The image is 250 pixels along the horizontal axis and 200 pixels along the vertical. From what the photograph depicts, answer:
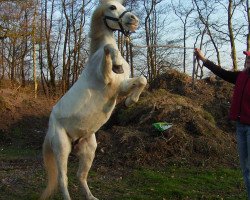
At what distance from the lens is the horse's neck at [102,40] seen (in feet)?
13.5

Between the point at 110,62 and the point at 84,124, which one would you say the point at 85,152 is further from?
the point at 110,62

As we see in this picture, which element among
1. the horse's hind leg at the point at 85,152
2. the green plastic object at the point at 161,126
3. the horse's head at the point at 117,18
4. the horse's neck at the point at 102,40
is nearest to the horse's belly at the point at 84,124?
the horse's hind leg at the point at 85,152

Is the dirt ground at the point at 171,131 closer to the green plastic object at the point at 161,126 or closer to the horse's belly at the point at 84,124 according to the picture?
the green plastic object at the point at 161,126

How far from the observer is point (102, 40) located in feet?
13.6

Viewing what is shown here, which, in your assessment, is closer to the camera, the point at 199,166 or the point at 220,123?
the point at 199,166

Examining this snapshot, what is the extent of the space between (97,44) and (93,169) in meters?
3.66

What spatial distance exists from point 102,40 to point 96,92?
1.88 ft

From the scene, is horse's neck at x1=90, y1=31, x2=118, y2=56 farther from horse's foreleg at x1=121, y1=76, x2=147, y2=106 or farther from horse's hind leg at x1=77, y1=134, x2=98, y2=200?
horse's hind leg at x1=77, y1=134, x2=98, y2=200

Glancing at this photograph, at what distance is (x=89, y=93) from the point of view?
13.4 feet

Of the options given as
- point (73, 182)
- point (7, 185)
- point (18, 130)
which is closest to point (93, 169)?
point (73, 182)

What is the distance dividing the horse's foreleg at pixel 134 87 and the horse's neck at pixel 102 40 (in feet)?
1.57

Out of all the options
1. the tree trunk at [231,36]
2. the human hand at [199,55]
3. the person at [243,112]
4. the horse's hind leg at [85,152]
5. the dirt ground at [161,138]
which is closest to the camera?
the person at [243,112]

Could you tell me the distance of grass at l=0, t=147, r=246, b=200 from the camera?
5348mm

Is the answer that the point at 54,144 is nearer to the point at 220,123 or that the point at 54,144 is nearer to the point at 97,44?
the point at 97,44
